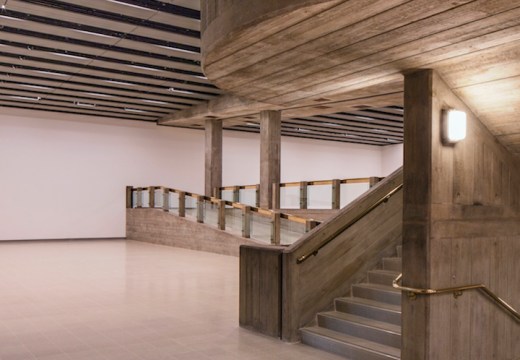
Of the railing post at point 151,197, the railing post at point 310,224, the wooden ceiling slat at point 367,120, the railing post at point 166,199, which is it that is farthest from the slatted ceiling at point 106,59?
the railing post at point 310,224

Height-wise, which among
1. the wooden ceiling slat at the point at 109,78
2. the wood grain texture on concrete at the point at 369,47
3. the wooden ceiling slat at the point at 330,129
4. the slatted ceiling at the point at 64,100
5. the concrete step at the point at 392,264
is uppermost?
the wooden ceiling slat at the point at 109,78

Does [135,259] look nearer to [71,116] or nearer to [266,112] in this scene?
[266,112]

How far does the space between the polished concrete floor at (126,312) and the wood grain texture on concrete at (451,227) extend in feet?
4.35

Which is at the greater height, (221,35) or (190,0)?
(190,0)

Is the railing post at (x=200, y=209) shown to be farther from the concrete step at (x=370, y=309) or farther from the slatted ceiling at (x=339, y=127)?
the concrete step at (x=370, y=309)

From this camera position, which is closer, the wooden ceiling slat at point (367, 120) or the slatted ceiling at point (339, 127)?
the slatted ceiling at point (339, 127)

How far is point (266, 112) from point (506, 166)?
44.2ft

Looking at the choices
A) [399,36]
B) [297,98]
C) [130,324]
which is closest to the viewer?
[399,36]

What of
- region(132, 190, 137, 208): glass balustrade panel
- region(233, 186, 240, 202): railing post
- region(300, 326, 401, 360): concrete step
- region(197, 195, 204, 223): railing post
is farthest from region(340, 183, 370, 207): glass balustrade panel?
region(300, 326, 401, 360): concrete step

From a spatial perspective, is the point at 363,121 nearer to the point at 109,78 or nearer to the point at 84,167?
the point at 109,78

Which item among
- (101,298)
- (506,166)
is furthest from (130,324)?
(506,166)

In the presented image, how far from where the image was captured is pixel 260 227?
1441 cm

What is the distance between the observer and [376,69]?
15.7ft

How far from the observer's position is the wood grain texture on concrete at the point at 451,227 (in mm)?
4715
